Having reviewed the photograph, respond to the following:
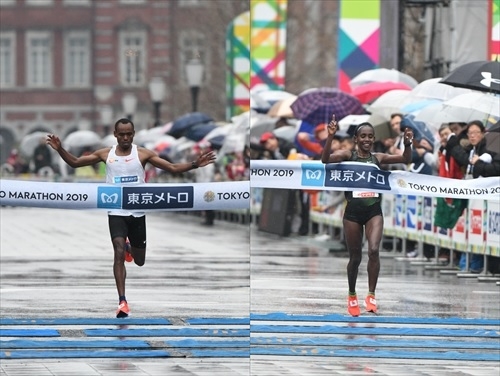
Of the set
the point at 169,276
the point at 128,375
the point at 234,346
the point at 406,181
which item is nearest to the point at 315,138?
the point at 169,276

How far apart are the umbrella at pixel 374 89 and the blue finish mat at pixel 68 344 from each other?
520 inches

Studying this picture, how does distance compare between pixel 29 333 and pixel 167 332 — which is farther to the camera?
pixel 167 332

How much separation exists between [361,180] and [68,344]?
3.86 metres

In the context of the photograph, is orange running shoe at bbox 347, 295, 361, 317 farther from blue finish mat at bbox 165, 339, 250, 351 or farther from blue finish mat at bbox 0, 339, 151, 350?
blue finish mat at bbox 0, 339, 151, 350

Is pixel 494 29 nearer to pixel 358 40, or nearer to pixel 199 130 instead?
pixel 358 40

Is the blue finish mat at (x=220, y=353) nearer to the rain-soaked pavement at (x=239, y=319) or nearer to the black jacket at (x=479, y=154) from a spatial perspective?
the rain-soaked pavement at (x=239, y=319)

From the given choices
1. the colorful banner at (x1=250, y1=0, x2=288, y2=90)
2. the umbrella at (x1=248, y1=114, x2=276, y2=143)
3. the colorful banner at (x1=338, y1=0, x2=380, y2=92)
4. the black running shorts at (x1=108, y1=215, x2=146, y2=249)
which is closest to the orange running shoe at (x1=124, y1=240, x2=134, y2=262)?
the black running shorts at (x1=108, y1=215, x2=146, y2=249)

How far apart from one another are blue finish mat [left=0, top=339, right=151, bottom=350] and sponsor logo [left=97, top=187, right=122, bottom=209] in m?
1.55

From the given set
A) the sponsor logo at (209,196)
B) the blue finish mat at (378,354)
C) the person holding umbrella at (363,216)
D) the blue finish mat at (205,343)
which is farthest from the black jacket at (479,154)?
the blue finish mat at (205,343)

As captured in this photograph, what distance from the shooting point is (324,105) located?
27719 mm

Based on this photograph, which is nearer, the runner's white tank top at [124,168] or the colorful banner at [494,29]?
the runner's white tank top at [124,168]

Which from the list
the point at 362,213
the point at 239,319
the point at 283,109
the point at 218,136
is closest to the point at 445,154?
the point at 362,213

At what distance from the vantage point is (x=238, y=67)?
59.9 m

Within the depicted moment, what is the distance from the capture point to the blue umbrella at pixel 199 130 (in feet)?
147
